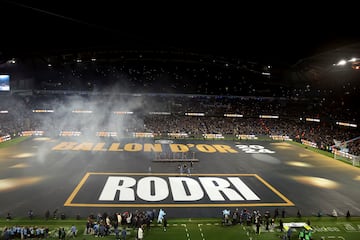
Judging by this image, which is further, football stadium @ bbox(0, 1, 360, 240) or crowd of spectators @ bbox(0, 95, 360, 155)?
crowd of spectators @ bbox(0, 95, 360, 155)

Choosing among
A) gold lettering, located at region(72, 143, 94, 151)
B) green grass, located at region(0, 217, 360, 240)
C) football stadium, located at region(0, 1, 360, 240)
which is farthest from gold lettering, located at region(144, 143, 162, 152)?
green grass, located at region(0, 217, 360, 240)

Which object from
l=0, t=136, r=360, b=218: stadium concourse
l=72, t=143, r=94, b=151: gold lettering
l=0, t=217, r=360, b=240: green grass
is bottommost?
l=0, t=217, r=360, b=240: green grass

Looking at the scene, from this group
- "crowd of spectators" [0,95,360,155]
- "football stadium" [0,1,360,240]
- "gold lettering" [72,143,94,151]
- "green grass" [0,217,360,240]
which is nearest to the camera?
"green grass" [0,217,360,240]

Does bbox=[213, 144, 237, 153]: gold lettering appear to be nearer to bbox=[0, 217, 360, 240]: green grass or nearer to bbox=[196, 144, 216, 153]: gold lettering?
bbox=[196, 144, 216, 153]: gold lettering

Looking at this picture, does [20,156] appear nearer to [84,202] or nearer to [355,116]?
[84,202]

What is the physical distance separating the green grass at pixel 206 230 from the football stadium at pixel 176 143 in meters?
0.14

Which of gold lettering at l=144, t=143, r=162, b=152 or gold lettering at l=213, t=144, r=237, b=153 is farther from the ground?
gold lettering at l=144, t=143, r=162, b=152

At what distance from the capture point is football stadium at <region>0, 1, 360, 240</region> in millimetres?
21297

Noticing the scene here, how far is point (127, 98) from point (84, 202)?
56039mm

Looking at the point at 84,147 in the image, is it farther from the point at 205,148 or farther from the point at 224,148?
the point at 224,148

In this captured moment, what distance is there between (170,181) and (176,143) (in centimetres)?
2428

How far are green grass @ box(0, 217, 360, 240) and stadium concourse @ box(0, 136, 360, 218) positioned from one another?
137 cm

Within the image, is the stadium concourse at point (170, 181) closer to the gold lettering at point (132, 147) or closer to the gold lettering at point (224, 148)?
the gold lettering at point (132, 147)

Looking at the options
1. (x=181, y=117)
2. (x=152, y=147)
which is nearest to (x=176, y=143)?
(x=152, y=147)
